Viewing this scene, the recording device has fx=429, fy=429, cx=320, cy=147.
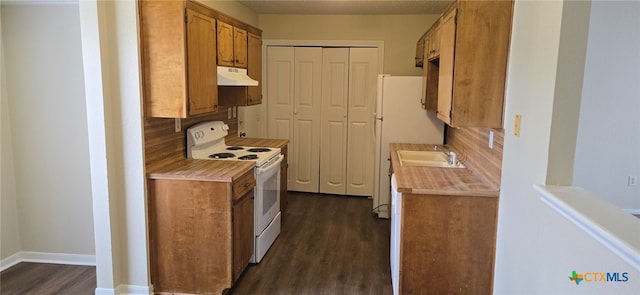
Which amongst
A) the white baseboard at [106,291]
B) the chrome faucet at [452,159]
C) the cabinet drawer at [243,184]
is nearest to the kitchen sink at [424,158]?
the chrome faucet at [452,159]

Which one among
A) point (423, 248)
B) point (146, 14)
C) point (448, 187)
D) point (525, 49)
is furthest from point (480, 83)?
point (146, 14)

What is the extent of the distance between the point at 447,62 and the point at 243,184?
62.6 inches

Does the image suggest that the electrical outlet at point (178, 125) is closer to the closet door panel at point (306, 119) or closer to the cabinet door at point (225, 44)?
the cabinet door at point (225, 44)

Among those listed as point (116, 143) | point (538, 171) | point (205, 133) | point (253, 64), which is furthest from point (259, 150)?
point (538, 171)

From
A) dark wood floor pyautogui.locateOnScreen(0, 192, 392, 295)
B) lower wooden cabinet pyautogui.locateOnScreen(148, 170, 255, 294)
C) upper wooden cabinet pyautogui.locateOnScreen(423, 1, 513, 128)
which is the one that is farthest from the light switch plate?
lower wooden cabinet pyautogui.locateOnScreen(148, 170, 255, 294)

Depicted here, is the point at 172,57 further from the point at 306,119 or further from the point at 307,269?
the point at 306,119

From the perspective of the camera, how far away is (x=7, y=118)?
3.32 meters

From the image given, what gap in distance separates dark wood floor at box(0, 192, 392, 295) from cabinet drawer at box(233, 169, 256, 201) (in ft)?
2.28

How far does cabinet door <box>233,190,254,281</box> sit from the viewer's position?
114 inches

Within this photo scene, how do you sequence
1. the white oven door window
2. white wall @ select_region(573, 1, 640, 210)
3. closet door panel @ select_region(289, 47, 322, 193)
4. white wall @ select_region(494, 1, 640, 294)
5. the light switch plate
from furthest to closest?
closet door panel @ select_region(289, 47, 322, 193) → white wall @ select_region(573, 1, 640, 210) → the white oven door window → the light switch plate → white wall @ select_region(494, 1, 640, 294)

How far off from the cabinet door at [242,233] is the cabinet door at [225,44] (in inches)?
42.0

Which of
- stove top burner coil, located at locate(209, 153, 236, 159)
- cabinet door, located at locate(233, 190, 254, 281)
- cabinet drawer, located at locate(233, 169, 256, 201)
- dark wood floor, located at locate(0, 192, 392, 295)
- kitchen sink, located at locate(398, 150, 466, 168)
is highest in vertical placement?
stove top burner coil, located at locate(209, 153, 236, 159)

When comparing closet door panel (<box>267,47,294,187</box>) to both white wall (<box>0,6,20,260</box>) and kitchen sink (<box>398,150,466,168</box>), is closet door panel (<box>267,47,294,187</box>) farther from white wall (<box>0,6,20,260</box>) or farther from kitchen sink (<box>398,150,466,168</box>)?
white wall (<box>0,6,20,260</box>)

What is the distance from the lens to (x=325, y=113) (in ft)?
18.2
